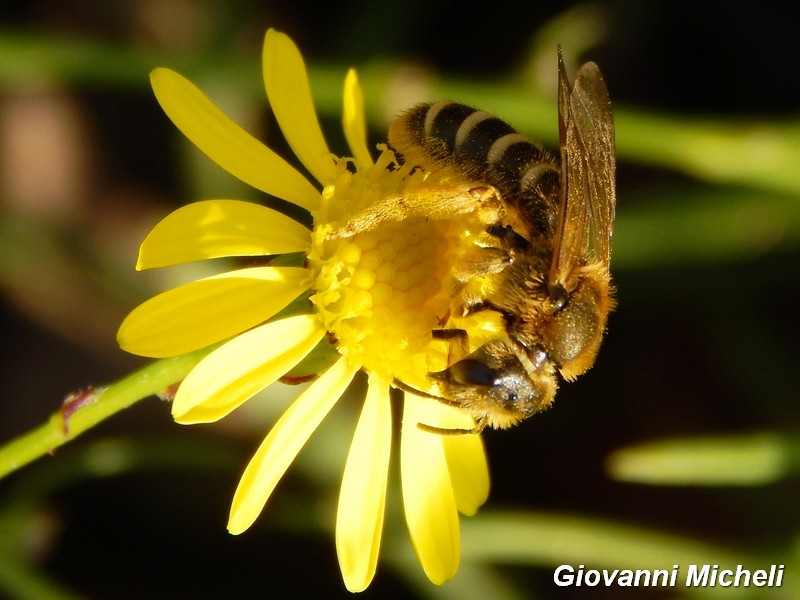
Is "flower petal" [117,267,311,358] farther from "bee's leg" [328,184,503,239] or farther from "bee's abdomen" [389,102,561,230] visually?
"bee's abdomen" [389,102,561,230]

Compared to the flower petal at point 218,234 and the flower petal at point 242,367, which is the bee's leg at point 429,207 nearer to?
the flower petal at point 218,234

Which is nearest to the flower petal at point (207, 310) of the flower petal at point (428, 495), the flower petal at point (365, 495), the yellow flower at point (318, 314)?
the yellow flower at point (318, 314)

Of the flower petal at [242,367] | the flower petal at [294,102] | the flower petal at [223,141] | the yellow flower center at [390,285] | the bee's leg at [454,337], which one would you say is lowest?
the flower petal at [242,367]

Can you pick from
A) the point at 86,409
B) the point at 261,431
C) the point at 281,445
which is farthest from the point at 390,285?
the point at 261,431

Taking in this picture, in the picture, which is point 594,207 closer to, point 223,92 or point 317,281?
point 317,281

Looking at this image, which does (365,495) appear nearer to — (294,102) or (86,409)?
(86,409)

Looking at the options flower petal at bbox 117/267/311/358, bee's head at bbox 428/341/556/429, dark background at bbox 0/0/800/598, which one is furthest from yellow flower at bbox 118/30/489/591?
dark background at bbox 0/0/800/598
